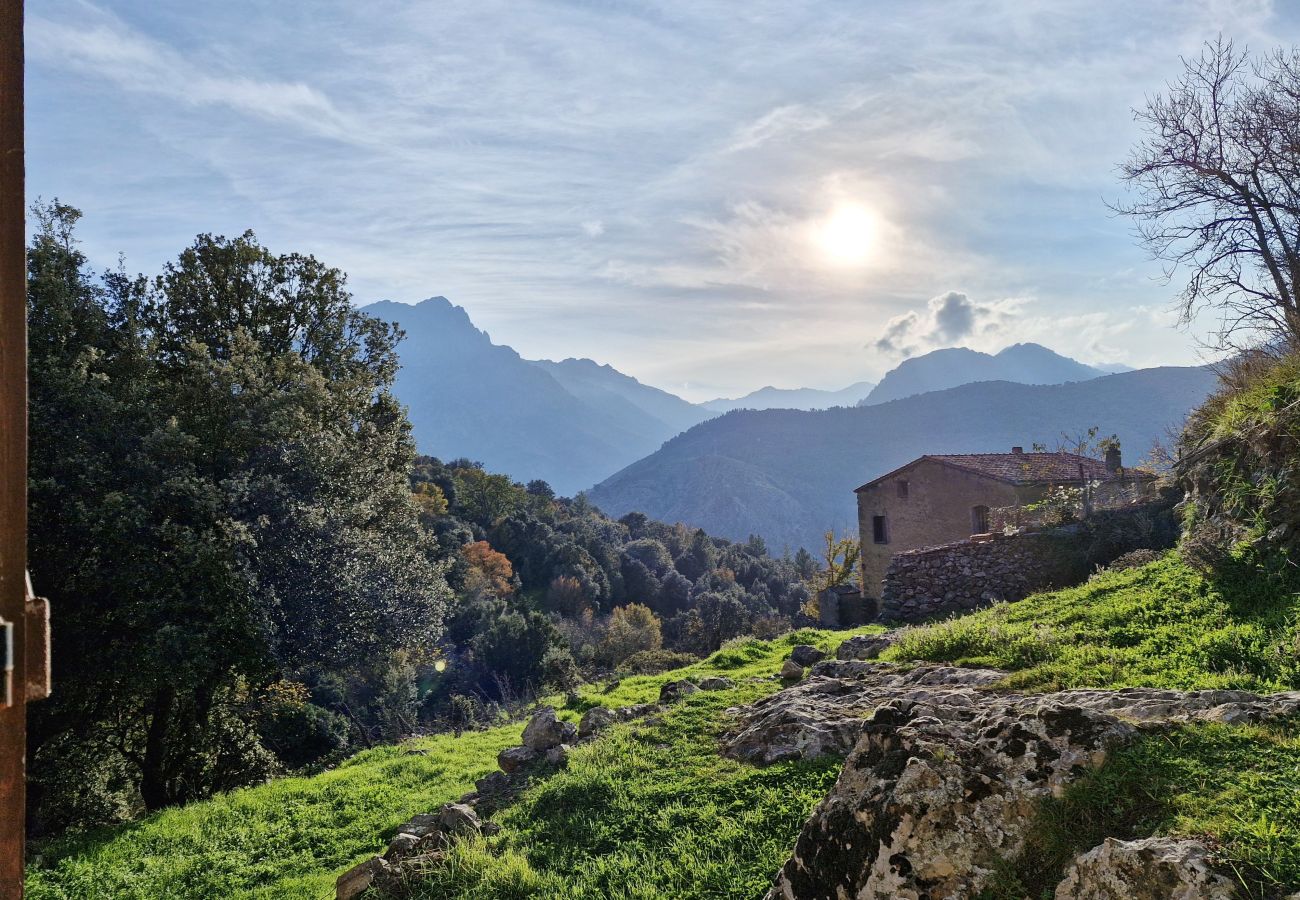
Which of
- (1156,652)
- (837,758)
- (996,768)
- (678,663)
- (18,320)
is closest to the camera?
(18,320)

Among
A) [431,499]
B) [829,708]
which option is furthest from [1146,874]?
→ [431,499]

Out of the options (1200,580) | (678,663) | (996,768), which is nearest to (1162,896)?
(996,768)

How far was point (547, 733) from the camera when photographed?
913cm

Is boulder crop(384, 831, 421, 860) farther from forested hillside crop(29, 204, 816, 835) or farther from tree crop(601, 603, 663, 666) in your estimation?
tree crop(601, 603, 663, 666)

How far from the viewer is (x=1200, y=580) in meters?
8.77

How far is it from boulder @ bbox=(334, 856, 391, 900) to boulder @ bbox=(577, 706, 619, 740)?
3.28 metres

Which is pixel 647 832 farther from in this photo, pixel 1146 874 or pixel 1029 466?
pixel 1029 466

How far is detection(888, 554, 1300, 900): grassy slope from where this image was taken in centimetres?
319

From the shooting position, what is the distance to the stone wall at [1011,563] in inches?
653

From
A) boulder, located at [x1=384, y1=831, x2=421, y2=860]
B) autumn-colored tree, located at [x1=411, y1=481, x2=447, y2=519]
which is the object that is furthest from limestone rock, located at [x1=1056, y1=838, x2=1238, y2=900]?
autumn-colored tree, located at [x1=411, y1=481, x2=447, y2=519]

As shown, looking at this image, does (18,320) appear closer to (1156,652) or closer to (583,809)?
(583,809)

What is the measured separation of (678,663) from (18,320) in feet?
65.0

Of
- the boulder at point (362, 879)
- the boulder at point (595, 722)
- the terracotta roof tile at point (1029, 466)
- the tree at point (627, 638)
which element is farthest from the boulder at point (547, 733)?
the tree at point (627, 638)

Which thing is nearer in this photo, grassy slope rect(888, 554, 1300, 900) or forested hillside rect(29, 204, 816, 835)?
grassy slope rect(888, 554, 1300, 900)
